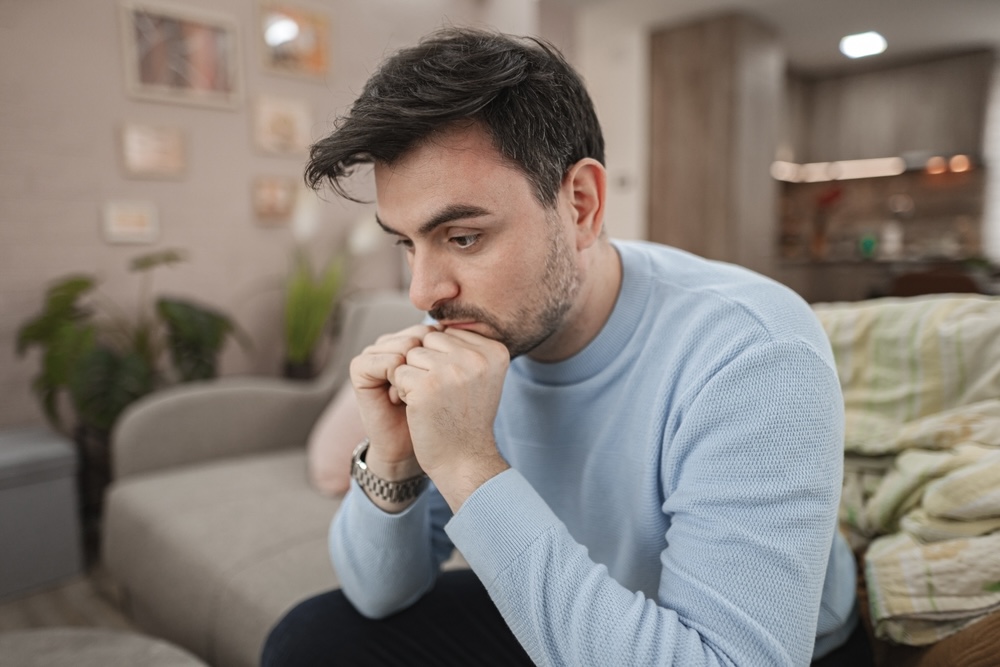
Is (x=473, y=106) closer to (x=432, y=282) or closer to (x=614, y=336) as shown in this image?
(x=432, y=282)

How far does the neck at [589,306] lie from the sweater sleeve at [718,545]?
0.24 m

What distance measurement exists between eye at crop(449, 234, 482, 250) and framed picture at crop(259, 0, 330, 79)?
2865 mm

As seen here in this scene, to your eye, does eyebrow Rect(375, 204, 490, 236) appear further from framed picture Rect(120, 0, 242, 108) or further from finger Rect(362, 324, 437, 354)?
framed picture Rect(120, 0, 242, 108)

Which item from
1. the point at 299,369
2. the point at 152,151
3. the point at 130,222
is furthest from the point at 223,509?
the point at 152,151

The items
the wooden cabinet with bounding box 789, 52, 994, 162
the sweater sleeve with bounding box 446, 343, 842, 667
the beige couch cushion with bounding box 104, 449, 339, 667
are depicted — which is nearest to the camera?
the sweater sleeve with bounding box 446, 343, 842, 667

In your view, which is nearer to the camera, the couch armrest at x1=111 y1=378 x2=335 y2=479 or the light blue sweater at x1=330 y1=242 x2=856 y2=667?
the light blue sweater at x1=330 y1=242 x2=856 y2=667

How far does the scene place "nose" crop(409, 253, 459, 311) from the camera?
2.81ft

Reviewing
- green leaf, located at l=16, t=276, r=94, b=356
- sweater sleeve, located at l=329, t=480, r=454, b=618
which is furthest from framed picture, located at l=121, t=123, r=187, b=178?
sweater sleeve, located at l=329, t=480, r=454, b=618

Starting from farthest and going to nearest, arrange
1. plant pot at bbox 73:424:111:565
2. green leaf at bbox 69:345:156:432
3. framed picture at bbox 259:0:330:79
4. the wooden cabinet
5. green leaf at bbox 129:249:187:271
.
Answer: the wooden cabinet → framed picture at bbox 259:0:330:79 → green leaf at bbox 129:249:187:271 → plant pot at bbox 73:424:111:565 → green leaf at bbox 69:345:156:432

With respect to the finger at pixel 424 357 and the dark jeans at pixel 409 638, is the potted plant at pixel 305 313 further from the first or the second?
the finger at pixel 424 357

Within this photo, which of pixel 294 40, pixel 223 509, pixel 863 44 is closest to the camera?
pixel 223 509

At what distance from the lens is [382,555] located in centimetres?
96

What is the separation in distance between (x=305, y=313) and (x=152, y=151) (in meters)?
0.94

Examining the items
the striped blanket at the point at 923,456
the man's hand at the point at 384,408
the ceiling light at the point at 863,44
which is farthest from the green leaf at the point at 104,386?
the ceiling light at the point at 863,44
